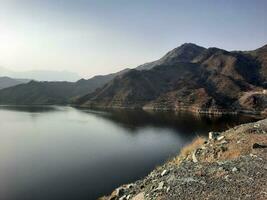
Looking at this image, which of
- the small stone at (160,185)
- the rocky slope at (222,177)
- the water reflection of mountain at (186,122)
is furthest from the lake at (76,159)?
the small stone at (160,185)

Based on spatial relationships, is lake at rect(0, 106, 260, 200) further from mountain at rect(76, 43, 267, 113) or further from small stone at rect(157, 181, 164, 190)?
mountain at rect(76, 43, 267, 113)

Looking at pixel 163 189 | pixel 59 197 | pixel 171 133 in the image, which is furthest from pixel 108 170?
pixel 171 133

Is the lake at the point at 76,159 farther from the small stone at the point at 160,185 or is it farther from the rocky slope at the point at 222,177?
the small stone at the point at 160,185

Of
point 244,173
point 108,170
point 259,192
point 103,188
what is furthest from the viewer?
point 108,170

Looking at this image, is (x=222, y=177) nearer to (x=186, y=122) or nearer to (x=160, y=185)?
(x=160, y=185)

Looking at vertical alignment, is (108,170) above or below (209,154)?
below

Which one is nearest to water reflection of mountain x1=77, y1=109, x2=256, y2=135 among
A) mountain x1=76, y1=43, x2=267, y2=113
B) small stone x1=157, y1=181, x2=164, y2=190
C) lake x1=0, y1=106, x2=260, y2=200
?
lake x1=0, y1=106, x2=260, y2=200

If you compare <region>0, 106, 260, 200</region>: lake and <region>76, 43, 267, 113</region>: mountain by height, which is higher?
<region>76, 43, 267, 113</region>: mountain

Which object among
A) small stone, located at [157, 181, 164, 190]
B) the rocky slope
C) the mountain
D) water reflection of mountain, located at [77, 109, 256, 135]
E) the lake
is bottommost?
the lake

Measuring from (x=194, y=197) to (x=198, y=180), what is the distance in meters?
1.96

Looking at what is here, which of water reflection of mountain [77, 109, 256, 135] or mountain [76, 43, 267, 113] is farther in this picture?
mountain [76, 43, 267, 113]

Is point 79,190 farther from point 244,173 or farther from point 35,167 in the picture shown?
point 244,173

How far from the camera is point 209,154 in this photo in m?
21.1

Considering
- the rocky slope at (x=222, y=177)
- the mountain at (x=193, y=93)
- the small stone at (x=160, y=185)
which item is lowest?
the small stone at (x=160, y=185)
